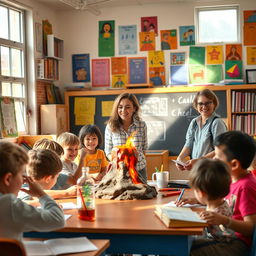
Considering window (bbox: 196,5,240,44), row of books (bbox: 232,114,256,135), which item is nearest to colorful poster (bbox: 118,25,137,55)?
window (bbox: 196,5,240,44)

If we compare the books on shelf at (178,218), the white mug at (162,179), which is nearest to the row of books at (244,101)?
the white mug at (162,179)

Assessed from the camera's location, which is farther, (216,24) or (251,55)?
(216,24)

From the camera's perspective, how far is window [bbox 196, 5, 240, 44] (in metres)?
6.02

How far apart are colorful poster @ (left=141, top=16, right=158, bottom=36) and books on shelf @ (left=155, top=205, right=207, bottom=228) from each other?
4.38m

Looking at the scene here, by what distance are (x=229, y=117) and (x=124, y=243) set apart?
4.03 meters

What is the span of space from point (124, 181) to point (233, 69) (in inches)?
150

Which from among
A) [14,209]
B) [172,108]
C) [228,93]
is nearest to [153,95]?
[172,108]

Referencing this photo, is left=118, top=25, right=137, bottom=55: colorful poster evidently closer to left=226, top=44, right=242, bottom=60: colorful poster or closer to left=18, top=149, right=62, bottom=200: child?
left=226, top=44, right=242, bottom=60: colorful poster

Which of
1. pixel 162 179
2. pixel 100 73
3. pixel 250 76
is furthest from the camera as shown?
pixel 100 73

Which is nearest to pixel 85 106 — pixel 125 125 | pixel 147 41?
pixel 147 41

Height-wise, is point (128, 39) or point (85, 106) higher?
point (128, 39)

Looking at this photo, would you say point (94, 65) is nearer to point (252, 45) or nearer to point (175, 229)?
point (252, 45)

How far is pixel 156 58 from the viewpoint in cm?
610

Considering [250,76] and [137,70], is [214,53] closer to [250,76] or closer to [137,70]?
[250,76]
